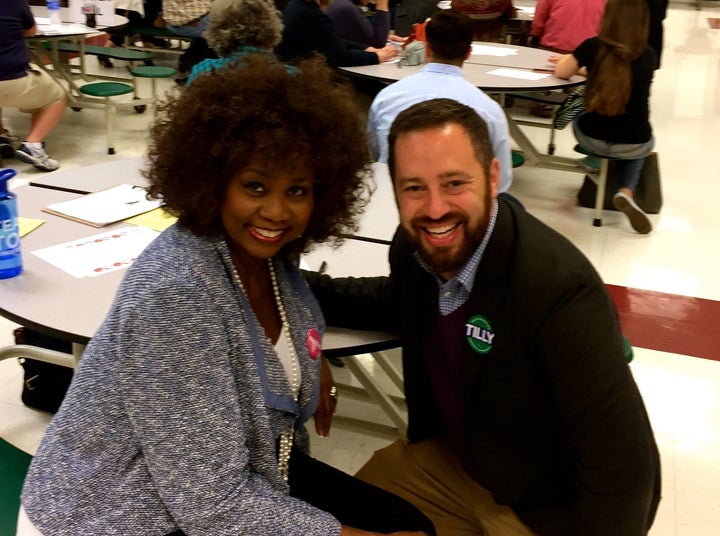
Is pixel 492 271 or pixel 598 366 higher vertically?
pixel 492 271

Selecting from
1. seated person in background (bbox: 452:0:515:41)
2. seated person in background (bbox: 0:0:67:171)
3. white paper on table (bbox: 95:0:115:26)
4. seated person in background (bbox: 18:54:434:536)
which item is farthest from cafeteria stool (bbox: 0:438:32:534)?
seated person in background (bbox: 452:0:515:41)

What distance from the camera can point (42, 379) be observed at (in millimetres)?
2867

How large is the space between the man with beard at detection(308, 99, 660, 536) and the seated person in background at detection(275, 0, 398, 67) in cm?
310

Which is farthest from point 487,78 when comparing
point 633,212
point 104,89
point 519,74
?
point 104,89

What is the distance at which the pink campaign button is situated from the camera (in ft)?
5.28

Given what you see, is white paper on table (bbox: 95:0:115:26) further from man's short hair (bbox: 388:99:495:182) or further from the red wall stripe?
man's short hair (bbox: 388:99:495:182)

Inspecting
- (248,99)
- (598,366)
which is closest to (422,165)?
(248,99)

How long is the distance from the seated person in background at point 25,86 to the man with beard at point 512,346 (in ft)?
14.2

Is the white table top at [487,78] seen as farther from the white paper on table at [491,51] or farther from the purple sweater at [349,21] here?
the purple sweater at [349,21]

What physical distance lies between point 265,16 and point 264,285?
9.04 feet

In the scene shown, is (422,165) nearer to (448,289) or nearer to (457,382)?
(448,289)

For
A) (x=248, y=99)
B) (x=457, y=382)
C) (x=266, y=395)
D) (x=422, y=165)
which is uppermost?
(x=248, y=99)

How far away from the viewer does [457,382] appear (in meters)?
1.71

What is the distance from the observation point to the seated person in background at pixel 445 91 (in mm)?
3369
